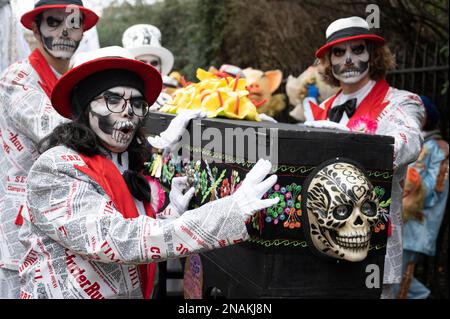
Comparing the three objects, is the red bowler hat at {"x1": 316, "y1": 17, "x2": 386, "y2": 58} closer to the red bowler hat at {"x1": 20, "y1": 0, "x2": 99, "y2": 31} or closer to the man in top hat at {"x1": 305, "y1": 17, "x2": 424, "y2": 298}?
the man in top hat at {"x1": 305, "y1": 17, "x2": 424, "y2": 298}

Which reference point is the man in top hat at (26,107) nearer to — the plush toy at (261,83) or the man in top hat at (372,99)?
the man in top hat at (372,99)

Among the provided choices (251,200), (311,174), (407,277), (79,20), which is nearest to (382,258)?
(311,174)

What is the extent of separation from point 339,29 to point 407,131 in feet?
2.81

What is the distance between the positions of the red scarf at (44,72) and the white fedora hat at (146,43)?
2796 mm

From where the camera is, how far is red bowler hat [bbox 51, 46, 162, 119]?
2715 mm

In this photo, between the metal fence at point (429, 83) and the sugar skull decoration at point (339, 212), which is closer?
the sugar skull decoration at point (339, 212)

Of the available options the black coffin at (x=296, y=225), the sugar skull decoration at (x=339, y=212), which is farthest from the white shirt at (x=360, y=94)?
the sugar skull decoration at (x=339, y=212)

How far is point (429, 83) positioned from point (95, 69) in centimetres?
501

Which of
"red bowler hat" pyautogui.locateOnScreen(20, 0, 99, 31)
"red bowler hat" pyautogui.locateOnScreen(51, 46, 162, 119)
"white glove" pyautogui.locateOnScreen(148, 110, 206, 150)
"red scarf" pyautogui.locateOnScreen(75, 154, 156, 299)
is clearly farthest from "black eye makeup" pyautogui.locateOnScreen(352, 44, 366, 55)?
"red scarf" pyautogui.locateOnScreen(75, 154, 156, 299)

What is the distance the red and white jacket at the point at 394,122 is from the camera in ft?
12.7

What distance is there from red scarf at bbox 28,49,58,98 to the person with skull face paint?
1.04 metres

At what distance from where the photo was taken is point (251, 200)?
7.86ft

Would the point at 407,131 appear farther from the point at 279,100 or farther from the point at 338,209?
the point at 279,100

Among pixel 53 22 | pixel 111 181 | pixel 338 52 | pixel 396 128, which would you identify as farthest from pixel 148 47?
pixel 111 181
